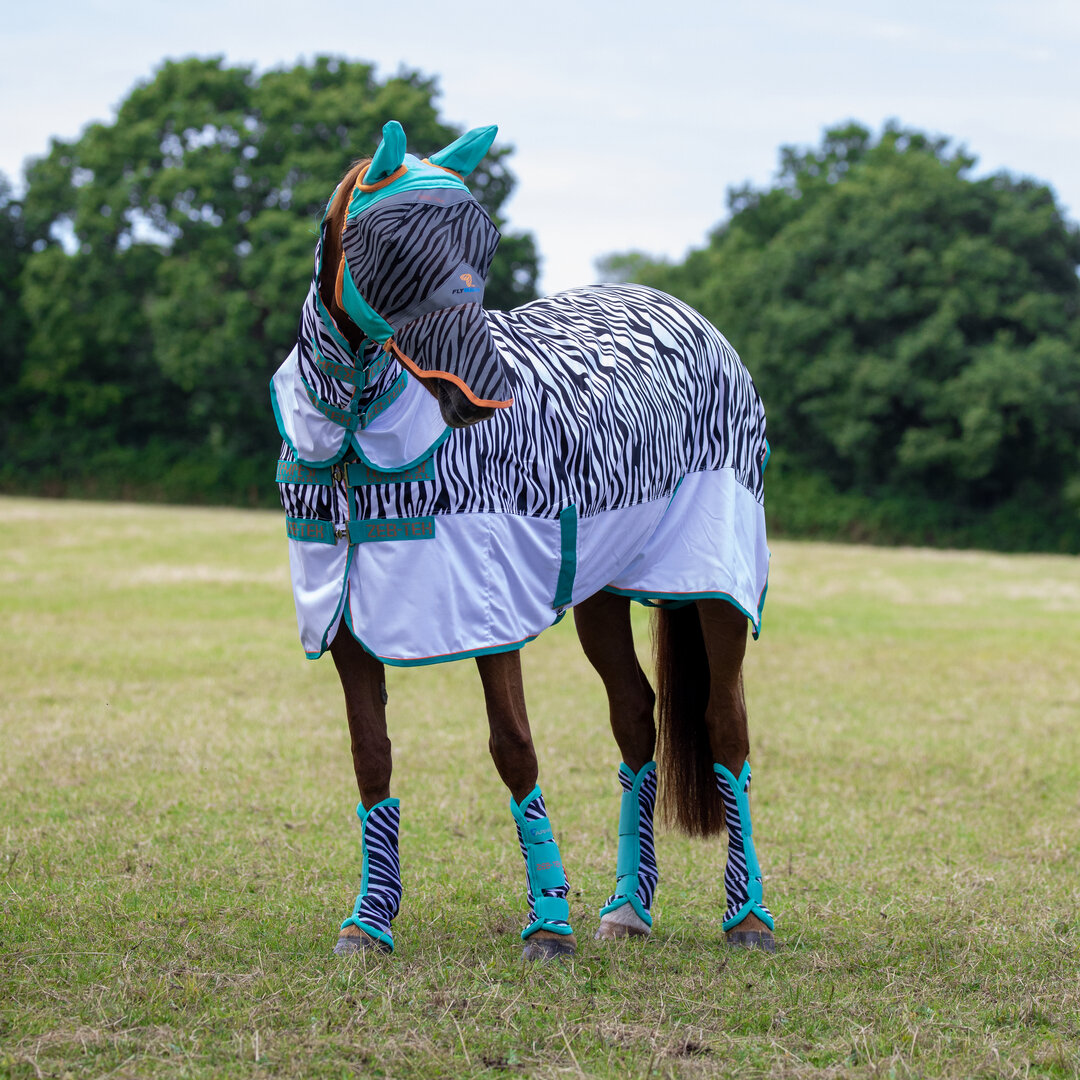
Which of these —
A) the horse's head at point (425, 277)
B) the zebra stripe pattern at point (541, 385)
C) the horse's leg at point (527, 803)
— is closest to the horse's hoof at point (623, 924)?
the horse's leg at point (527, 803)

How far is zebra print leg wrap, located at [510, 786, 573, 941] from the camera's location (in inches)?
140

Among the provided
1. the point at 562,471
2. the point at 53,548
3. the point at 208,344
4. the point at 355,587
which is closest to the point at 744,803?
the point at 562,471

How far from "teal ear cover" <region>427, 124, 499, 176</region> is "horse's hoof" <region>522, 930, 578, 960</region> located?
2.25 meters

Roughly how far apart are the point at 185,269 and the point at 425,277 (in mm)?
32806

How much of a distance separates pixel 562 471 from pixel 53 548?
55.6ft

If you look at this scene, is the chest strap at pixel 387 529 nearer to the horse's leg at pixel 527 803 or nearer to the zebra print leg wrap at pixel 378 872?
the horse's leg at pixel 527 803

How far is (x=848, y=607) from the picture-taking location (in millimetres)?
15961

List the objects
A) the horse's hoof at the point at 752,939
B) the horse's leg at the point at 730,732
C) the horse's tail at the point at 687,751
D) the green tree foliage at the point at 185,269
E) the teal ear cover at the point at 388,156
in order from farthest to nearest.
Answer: the green tree foliage at the point at 185,269, the horse's tail at the point at 687,751, the horse's leg at the point at 730,732, the horse's hoof at the point at 752,939, the teal ear cover at the point at 388,156

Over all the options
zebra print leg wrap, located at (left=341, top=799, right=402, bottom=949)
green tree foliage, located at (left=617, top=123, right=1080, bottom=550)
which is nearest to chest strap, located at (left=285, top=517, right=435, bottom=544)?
zebra print leg wrap, located at (left=341, top=799, right=402, bottom=949)

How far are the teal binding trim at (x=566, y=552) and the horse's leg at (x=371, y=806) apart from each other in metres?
0.59

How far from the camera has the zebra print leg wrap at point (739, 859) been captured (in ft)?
13.3

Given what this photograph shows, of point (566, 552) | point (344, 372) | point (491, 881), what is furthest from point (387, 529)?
point (491, 881)

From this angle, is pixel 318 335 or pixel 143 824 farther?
pixel 143 824

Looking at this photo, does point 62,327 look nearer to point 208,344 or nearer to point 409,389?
point 208,344
